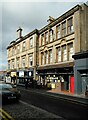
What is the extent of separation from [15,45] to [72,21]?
25.9m

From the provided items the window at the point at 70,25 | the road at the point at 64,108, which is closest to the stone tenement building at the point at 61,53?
the window at the point at 70,25

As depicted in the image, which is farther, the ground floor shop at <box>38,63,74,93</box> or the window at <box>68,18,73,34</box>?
the window at <box>68,18,73,34</box>

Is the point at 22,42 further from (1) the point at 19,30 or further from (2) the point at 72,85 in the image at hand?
(2) the point at 72,85

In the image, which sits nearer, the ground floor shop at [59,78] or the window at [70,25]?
Result: the ground floor shop at [59,78]

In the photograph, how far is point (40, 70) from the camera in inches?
1558

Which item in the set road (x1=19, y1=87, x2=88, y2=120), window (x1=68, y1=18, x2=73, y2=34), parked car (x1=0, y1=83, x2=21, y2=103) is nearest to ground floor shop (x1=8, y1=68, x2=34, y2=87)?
window (x1=68, y1=18, x2=73, y2=34)

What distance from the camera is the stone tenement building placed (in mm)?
27953

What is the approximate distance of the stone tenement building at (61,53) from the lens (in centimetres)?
2795

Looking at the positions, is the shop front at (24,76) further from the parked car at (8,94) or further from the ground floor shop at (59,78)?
the parked car at (8,94)

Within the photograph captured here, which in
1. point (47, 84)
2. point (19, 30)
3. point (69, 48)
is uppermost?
point (19, 30)

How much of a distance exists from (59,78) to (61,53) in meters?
3.80

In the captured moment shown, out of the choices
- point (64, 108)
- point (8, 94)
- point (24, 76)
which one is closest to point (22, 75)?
point (24, 76)

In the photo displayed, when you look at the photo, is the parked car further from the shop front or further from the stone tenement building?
the shop front

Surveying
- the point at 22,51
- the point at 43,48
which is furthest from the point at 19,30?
the point at 43,48
